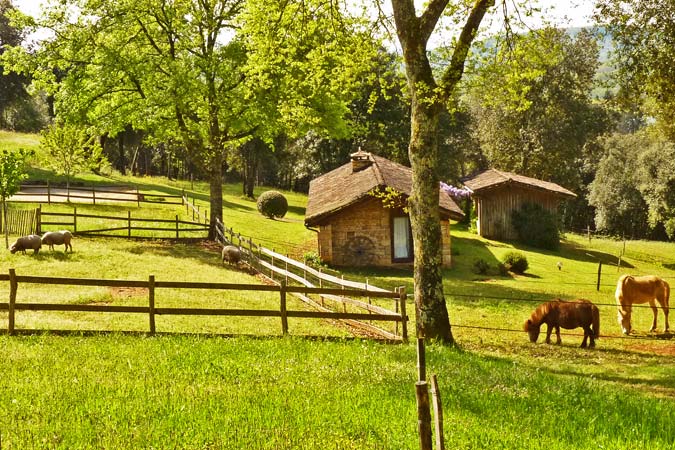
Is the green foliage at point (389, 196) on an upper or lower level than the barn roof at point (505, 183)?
lower

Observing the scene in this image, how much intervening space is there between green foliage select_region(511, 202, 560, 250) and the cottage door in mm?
17283

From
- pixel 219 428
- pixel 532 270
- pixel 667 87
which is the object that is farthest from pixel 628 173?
pixel 219 428

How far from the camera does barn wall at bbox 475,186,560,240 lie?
50.0 meters

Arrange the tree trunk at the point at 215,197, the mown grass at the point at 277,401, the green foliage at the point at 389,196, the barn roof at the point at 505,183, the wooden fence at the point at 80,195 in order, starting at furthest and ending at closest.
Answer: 1. the barn roof at the point at 505,183
2. the wooden fence at the point at 80,195
3. the tree trunk at the point at 215,197
4. the green foliage at the point at 389,196
5. the mown grass at the point at 277,401

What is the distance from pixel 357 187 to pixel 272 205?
18.3 metres

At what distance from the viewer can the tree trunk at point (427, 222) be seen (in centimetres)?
1500

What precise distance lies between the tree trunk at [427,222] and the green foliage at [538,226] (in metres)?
35.6

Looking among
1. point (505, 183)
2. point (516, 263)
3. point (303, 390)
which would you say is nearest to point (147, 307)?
point (303, 390)

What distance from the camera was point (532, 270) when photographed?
127 ft

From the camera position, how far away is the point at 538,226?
48594 millimetres

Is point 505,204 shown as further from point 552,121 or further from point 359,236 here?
point 359,236

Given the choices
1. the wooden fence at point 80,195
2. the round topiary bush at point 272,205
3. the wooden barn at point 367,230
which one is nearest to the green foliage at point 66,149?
the wooden fence at point 80,195

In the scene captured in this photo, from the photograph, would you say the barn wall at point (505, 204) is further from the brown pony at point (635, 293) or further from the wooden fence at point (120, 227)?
the brown pony at point (635, 293)

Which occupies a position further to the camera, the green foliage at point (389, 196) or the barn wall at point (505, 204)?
the barn wall at point (505, 204)
